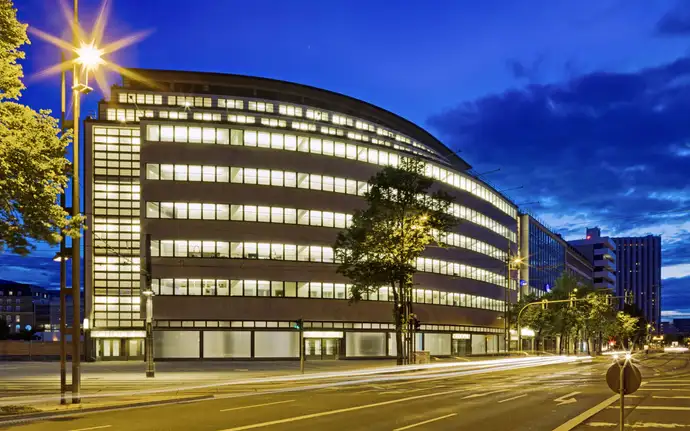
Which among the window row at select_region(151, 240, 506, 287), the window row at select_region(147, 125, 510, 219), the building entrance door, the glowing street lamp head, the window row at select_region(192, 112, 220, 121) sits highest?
the window row at select_region(192, 112, 220, 121)

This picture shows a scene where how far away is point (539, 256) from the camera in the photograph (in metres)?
Answer: 117

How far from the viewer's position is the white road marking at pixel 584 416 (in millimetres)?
15709

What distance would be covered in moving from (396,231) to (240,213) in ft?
63.0

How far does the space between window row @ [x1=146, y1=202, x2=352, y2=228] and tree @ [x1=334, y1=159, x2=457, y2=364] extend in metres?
13.7

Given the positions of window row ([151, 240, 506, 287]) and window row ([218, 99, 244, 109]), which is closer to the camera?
window row ([151, 240, 506, 287])

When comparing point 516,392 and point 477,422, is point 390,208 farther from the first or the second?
point 477,422

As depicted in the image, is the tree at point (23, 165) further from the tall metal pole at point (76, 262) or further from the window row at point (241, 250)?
the window row at point (241, 250)

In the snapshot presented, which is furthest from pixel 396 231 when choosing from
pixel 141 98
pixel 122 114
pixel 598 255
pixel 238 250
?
pixel 598 255

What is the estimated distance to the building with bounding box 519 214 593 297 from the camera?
10875cm

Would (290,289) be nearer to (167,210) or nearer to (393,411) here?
(167,210)

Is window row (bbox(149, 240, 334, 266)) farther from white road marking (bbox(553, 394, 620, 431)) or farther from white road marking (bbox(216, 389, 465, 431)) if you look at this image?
white road marking (bbox(553, 394, 620, 431))

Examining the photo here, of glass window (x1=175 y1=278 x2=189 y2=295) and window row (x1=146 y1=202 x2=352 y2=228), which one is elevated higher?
window row (x1=146 y1=202 x2=352 y2=228)

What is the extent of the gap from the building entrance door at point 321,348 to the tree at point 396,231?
16.7 metres

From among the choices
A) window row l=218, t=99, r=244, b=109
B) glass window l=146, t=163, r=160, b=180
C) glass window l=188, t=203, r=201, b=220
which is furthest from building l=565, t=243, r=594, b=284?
glass window l=146, t=163, r=160, b=180
